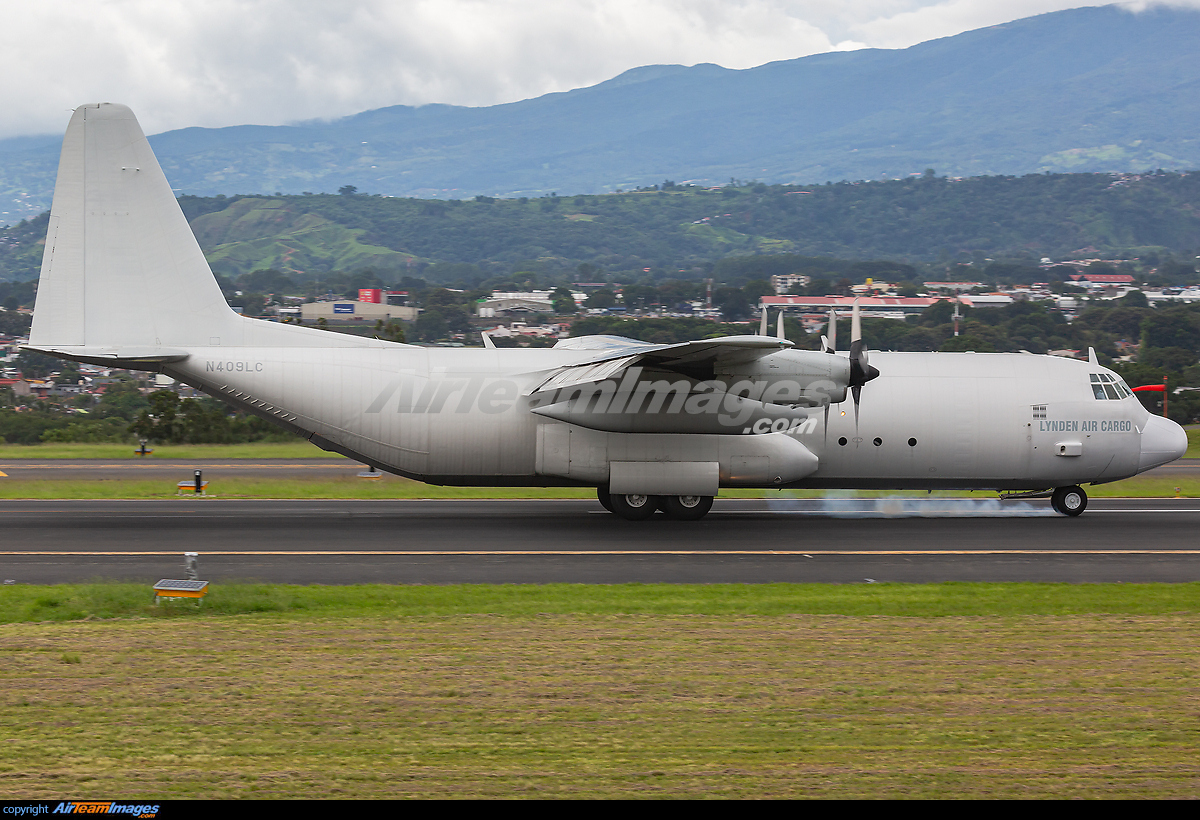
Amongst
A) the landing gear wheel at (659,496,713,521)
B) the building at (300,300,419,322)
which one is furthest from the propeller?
the building at (300,300,419,322)

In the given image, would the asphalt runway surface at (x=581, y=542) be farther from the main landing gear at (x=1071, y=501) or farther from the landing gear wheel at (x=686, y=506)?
the main landing gear at (x=1071, y=501)

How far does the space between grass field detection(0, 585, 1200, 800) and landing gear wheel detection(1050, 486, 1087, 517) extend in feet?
29.5

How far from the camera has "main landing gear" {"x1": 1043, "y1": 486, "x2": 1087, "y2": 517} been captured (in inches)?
920

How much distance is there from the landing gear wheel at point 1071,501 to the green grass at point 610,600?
7.85 m

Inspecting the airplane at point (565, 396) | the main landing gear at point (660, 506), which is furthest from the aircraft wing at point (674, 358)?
the main landing gear at point (660, 506)

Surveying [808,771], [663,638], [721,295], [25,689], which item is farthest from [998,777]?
[721,295]

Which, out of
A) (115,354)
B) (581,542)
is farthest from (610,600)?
(115,354)

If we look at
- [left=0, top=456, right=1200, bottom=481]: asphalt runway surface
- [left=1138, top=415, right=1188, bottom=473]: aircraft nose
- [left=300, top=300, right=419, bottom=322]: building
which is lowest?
[left=0, top=456, right=1200, bottom=481]: asphalt runway surface

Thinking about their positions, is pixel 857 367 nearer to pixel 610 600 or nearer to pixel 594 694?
pixel 610 600

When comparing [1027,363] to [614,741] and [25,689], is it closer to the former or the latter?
[614,741]

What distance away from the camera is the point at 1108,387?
2345 cm

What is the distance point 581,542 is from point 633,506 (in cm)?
270

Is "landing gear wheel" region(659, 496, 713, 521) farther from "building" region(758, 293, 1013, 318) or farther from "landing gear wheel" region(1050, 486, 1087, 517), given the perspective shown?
"building" region(758, 293, 1013, 318)
